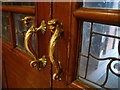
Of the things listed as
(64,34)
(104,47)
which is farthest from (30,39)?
(104,47)

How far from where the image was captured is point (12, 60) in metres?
0.63

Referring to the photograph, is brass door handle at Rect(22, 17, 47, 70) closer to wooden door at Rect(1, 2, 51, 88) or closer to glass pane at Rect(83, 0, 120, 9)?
wooden door at Rect(1, 2, 51, 88)

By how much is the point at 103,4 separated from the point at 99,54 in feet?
0.39

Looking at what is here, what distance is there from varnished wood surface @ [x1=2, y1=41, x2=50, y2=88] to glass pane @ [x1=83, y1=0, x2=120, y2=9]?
247 millimetres

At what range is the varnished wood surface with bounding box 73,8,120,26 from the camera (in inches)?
8.9

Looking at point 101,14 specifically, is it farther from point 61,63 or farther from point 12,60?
point 12,60

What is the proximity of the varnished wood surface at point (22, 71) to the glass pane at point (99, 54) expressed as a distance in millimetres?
148

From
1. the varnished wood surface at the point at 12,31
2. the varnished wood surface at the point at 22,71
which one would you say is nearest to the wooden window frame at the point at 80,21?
the varnished wood surface at the point at 22,71

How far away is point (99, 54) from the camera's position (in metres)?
0.30

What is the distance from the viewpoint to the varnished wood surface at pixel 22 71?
0.47 meters

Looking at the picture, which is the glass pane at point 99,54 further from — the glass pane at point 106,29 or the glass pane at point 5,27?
the glass pane at point 5,27

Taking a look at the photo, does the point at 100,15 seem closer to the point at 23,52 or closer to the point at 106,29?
the point at 106,29

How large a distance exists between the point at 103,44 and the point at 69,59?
0.33 ft

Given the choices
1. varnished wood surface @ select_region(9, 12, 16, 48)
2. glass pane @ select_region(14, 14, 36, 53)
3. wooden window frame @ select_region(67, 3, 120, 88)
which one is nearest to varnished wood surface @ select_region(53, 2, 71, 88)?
wooden window frame @ select_region(67, 3, 120, 88)
